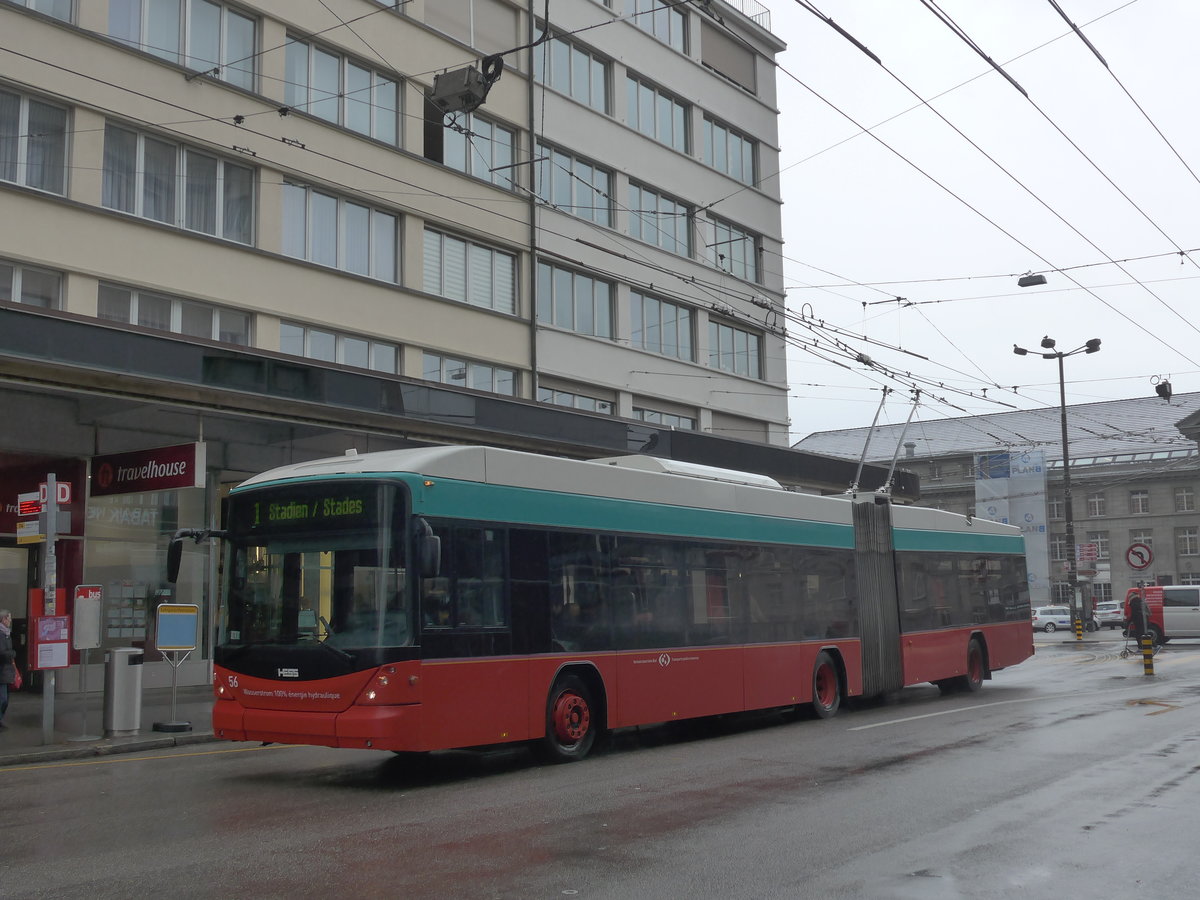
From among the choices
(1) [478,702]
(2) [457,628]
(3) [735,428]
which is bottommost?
(1) [478,702]

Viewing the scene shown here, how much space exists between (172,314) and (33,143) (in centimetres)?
336

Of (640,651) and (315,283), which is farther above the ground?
(315,283)

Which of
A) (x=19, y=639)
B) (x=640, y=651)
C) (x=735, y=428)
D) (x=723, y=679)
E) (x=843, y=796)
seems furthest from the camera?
(x=735, y=428)

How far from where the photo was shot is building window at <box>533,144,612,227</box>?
28.9 metres

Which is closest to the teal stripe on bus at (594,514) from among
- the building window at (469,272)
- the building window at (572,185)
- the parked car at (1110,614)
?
the building window at (469,272)

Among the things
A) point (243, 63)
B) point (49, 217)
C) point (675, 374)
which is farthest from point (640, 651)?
point (675, 374)

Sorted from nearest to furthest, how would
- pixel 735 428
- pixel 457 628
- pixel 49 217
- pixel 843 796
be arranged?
pixel 843 796
pixel 457 628
pixel 49 217
pixel 735 428

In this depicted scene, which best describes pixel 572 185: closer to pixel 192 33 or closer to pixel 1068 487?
pixel 192 33

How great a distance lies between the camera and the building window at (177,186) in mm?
19812

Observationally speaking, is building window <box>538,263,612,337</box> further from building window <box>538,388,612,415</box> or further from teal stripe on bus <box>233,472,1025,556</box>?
teal stripe on bus <box>233,472,1025,556</box>

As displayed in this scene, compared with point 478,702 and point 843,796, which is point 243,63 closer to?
point 478,702

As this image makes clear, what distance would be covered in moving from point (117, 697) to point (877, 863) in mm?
10981

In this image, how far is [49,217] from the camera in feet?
61.3

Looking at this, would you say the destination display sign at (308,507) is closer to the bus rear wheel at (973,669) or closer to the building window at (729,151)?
the bus rear wheel at (973,669)
